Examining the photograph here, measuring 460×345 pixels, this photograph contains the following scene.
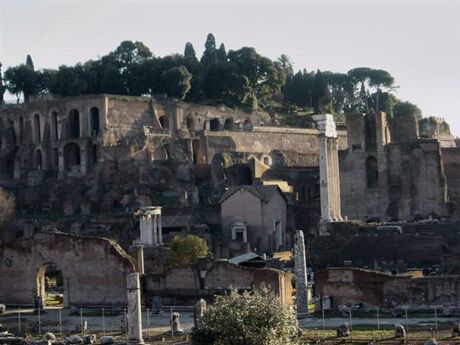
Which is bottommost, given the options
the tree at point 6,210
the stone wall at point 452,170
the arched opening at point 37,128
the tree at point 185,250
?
the tree at point 185,250

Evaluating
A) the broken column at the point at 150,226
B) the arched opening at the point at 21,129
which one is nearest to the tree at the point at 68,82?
the arched opening at the point at 21,129

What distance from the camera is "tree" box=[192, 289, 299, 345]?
23734 millimetres

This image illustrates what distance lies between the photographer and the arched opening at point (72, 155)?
66.3 m

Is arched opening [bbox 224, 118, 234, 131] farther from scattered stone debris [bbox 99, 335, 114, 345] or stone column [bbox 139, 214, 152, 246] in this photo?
scattered stone debris [bbox 99, 335, 114, 345]

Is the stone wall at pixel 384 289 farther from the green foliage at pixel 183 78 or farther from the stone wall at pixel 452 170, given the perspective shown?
the green foliage at pixel 183 78

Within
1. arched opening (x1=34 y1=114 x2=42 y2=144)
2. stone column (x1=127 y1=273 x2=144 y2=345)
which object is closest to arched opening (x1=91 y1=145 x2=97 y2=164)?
arched opening (x1=34 y1=114 x2=42 y2=144)

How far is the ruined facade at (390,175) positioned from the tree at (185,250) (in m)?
16.8

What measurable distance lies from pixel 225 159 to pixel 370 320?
1328 inches

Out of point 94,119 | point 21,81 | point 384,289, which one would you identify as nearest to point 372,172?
point 94,119

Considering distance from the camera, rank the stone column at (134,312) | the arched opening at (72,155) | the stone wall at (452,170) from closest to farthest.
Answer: the stone column at (134,312) → the stone wall at (452,170) → the arched opening at (72,155)

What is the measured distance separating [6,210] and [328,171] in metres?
18.7

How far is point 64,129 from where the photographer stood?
67312 mm

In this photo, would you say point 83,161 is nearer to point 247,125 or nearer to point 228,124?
point 228,124

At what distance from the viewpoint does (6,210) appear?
2298 inches
